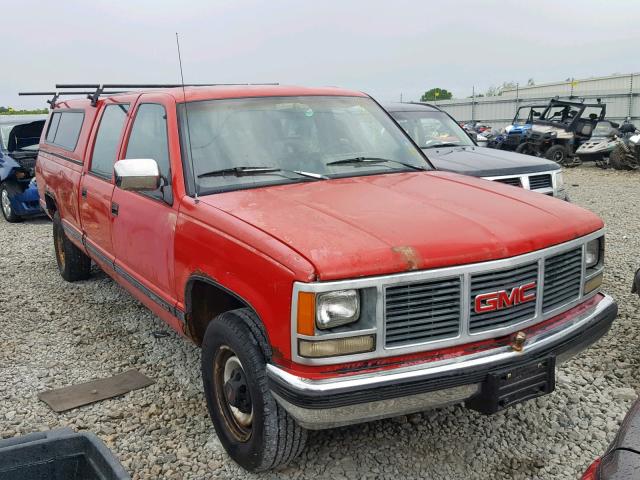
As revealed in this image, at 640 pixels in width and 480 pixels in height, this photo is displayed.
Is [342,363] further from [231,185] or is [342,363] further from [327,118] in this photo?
[327,118]

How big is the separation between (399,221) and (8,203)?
31.4 ft

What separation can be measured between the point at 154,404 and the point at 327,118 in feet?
6.99

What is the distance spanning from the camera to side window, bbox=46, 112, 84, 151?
18.4ft

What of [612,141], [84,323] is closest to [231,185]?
[84,323]

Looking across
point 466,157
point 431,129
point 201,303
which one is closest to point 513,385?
point 201,303

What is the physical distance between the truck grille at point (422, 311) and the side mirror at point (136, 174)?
1664 millimetres

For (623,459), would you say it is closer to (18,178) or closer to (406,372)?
(406,372)

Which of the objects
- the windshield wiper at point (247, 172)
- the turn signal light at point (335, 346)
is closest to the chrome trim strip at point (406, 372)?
the turn signal light at point (335, 346)

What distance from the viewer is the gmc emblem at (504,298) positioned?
2609 mm

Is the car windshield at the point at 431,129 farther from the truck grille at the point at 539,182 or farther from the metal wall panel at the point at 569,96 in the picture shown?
the metal wall panel at the point at 569,96

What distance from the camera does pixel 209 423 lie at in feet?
11.6

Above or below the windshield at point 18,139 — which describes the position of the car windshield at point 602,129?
below

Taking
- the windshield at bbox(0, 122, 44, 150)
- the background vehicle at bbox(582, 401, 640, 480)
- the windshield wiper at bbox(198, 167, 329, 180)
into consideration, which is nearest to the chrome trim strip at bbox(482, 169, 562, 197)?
the windshield wiper at bbox(198, 167, 329, 180)

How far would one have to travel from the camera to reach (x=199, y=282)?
3.31 metres
